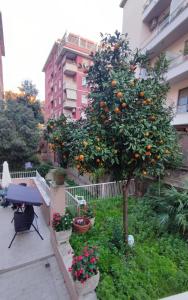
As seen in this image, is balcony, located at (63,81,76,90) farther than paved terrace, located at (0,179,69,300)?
Yes

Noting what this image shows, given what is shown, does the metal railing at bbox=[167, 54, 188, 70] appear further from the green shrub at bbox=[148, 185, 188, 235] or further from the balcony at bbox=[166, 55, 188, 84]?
the green shrub at bbox=[148, 185, 188, 235]

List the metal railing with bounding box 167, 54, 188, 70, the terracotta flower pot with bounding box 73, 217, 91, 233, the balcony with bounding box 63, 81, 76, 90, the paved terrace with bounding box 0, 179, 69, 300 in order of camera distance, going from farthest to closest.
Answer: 1. the balcony with bounding box 63, 81, 76, 90
2. the metal railing with bounding box 167, 54, 188, 70
3. the terracotta flower pot with bounding box 73, 217, 91, 233
4. the paved terrace with bounding box 0, 179, 69, 300

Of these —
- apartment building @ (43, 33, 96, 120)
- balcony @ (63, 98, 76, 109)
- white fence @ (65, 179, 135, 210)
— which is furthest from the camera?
balcony @ (63, 98, 76, 109)

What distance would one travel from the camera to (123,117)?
297 centimetres

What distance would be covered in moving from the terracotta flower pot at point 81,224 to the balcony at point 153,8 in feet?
41.0

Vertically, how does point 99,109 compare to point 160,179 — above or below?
above

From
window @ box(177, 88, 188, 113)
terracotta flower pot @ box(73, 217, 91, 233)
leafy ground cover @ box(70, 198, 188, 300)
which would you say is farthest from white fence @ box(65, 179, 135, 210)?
window @ box(177, 88, 188, 113)

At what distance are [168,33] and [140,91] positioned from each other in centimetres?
849

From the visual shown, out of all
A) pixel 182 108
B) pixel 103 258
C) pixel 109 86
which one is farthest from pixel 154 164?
pixel 182 108

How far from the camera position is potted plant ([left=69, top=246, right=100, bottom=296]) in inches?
102

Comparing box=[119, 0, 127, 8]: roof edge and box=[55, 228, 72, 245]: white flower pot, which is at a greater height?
box=[119, 0, 127, 8]: roof edge

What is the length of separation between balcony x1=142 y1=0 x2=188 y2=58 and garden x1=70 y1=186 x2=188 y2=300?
23.9 ft

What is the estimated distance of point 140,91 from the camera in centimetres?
295

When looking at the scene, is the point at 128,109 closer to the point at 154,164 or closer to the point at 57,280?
the point at 154,164
